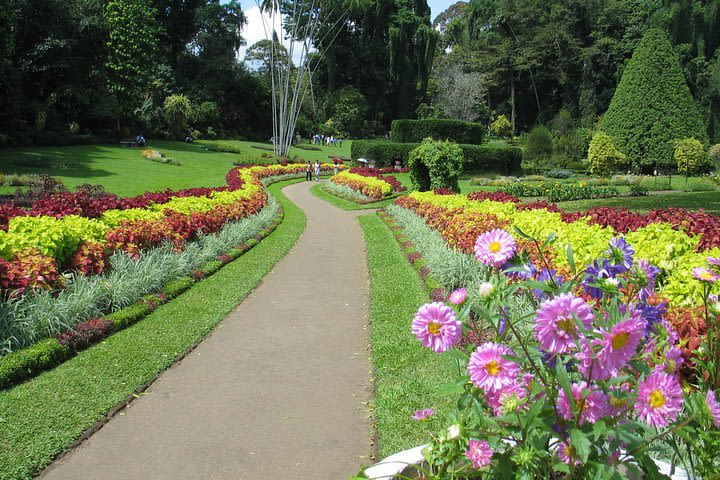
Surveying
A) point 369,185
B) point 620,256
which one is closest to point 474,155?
point 369,185

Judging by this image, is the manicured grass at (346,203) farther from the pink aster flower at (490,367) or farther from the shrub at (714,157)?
A: the shrub at (714,157)

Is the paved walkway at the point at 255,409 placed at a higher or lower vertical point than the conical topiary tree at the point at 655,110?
lower

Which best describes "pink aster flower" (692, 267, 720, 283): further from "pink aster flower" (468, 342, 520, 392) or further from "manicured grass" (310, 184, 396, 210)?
"manicured grass" (310, 184, 396, 210)

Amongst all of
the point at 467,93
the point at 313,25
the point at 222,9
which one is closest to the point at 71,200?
the point at 313,25

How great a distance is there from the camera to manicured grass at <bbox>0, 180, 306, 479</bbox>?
3410mm

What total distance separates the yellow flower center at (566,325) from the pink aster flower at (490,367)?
190 millimetres

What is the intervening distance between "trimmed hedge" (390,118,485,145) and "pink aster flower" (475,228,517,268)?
28.4 m

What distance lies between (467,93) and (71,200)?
44082mm

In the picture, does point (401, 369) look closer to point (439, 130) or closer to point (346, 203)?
point (346, 203)

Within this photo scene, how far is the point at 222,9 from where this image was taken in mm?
51156

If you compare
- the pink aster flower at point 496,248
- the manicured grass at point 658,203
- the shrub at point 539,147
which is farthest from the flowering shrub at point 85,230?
the shrub at point 539,147

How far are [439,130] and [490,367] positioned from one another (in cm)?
2949

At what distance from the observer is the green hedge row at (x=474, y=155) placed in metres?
27.4

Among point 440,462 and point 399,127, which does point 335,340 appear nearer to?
point 440,462
